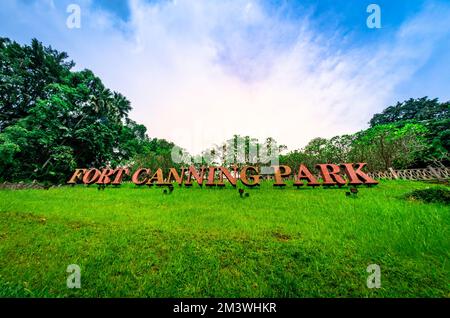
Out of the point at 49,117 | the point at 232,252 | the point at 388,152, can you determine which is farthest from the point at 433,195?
the point at 49,117

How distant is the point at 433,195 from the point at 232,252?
8.11 m

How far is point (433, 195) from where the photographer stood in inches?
285

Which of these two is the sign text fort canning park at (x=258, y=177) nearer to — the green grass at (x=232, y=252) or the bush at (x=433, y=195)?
the bush at (x=433, y=195)

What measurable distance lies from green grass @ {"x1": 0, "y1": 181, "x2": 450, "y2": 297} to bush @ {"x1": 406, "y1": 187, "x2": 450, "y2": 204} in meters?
0.52

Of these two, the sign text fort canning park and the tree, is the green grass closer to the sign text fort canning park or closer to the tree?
the sign text fort canning park

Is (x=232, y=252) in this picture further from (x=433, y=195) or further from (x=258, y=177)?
(x=258, y=177)

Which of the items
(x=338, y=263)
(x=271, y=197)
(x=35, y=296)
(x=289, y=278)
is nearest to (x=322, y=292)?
(x=289, y=278)

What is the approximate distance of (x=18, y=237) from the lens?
4.86 metres

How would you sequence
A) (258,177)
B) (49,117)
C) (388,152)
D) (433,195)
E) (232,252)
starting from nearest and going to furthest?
(232,252)
(433,195)
(258,177)
(49,117)
(388,152)

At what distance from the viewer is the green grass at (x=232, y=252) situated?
10.1 feet

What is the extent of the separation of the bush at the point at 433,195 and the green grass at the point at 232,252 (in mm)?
516

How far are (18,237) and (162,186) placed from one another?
8.52 m

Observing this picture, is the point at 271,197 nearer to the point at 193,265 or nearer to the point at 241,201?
the point at 241,201

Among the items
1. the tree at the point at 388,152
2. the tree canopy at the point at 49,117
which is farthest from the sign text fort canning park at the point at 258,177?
the tree at the point at 388,152
